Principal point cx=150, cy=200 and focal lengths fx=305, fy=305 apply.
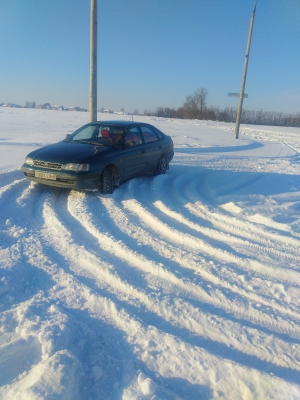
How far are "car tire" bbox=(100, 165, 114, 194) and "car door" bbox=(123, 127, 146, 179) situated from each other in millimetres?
466

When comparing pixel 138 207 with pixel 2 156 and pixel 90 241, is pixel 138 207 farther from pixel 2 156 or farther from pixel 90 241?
pixel 2 156

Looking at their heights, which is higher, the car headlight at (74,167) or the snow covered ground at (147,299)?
the car headlight at (74,167)

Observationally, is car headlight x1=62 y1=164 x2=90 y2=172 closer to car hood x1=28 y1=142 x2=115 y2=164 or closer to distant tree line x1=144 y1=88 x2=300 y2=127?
car hood x1=28 y1=142 x2=115 y2=164

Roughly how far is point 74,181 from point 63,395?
4.04 m

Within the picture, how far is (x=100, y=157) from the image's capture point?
19.4 ft

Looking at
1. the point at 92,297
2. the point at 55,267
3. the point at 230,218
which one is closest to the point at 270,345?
the point at 92,297

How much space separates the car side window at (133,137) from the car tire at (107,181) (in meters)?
0.91

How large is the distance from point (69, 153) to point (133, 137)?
1722mm

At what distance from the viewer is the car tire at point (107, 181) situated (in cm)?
599

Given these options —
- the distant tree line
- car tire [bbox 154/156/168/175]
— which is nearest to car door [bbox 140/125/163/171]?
car tire [bbox 154/156/168/175]

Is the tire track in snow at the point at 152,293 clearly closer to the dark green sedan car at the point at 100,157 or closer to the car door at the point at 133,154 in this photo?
the dark green sedan car at the point at 100,157

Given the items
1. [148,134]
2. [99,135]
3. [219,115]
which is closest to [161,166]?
Result: [148,134]

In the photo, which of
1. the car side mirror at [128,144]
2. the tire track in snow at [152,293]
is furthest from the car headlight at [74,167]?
the car side mirror at [128,144]

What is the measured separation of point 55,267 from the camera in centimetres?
339
